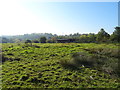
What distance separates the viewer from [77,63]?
20.7 feet

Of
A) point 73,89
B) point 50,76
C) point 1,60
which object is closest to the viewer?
point 73,89

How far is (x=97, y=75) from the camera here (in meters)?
4.88

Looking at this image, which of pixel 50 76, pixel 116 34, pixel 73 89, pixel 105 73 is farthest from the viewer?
pixel 116 34

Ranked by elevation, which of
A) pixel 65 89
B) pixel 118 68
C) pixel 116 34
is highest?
pixel 116 34

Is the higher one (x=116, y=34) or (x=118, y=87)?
(x=116, y=34)

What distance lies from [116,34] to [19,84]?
1291 inches

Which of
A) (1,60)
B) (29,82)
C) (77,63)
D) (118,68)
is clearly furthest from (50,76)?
(1,60)

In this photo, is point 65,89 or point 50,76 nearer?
point 65,89

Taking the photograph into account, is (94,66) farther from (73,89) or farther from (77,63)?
(73,89)

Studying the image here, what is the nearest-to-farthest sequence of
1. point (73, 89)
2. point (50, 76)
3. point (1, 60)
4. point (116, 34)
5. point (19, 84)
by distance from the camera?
point (73, 89) < point (19, 84) < point (50, 76) < point (1, 60) < point (116, 34)

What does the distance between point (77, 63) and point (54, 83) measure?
2.55 metres

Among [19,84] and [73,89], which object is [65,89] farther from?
[19,84]

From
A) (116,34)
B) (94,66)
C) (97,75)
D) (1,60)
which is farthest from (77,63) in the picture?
(116,34)

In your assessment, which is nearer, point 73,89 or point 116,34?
point 73,89
